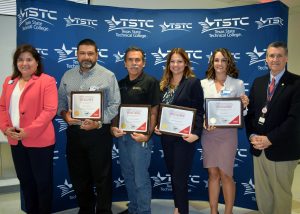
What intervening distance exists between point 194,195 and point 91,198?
1405mm

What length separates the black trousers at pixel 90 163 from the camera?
3.22 m

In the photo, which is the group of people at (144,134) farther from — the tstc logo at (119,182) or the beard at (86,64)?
the tstc logo at (119,182)

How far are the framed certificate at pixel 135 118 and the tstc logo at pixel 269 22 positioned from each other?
1693mm

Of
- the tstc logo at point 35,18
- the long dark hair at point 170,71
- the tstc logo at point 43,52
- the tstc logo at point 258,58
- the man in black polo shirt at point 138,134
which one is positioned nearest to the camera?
the long dark hair at point 170,71

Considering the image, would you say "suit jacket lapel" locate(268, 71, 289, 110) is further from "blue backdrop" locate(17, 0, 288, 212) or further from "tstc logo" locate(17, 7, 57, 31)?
"tstc logo" locate(17, 7, 57, 31)

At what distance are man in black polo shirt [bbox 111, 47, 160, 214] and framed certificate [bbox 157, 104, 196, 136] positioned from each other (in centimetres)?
20

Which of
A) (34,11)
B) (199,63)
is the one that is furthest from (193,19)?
(34,11)

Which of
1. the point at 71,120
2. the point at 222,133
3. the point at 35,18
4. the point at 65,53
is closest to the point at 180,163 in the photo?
the point at 222,133

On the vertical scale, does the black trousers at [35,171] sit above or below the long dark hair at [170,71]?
below

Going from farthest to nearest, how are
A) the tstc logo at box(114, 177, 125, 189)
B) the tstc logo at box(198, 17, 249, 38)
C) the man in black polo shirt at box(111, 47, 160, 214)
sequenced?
the tstc logo at box(114, 177, 125, 189) < the tstc logo at box(198, 17, 249, 38) < the man in black polo shirt at box(111, 47, 160, 214)

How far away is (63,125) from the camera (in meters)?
3.78

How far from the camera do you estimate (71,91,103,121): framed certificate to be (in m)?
3.11

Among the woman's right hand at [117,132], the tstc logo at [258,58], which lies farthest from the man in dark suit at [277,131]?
the woman's right hand at [117,132]

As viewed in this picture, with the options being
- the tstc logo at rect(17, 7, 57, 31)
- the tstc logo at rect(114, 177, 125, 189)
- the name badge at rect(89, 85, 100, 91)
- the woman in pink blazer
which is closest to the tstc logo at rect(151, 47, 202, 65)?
the name badge at rect(89, 85, 100, 91)
